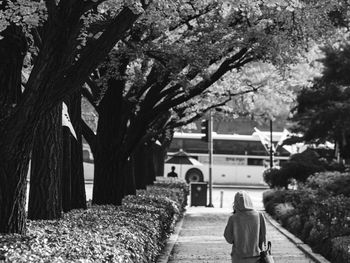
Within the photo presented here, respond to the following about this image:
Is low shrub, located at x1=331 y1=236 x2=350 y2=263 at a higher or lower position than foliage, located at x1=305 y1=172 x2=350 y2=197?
lower

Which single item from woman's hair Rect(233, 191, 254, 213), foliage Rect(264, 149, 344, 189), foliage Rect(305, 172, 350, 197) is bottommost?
woman's hair Rect(233, 191, 254, 213)

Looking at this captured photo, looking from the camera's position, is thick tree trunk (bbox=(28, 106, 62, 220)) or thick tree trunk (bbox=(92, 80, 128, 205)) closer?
thick tree trunk (bbox=(28, 106, 62, 220))

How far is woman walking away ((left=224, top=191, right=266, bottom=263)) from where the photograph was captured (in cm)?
732

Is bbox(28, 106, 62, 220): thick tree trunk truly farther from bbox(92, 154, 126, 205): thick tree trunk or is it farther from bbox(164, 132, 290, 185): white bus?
bbox(164, 132, 290, 185): white bus

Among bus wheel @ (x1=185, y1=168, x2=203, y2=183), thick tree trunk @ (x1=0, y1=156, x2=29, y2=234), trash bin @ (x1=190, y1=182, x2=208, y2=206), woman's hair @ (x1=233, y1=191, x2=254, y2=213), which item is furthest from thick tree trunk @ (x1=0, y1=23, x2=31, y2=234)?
bus wheel @ (x1=185, y1=168, x2=203, y2=183)

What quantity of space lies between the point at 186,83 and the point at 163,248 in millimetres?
3868

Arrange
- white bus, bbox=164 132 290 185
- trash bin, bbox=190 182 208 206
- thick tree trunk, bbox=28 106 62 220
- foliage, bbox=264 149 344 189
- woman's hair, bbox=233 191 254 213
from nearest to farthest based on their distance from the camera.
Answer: woman's hair, bbox=233 191 254 213 < thick tree trunk, bbox=28 106 62 220 < foliage, bbox=264 149 344 189 < trash bin, bbox=190 182 208 206 < white bus, bbox=164 132 290 185

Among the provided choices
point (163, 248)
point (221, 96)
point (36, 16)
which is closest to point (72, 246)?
point (36, 16)

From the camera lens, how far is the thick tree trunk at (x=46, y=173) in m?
10.0

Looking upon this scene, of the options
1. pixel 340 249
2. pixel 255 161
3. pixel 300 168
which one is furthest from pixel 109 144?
pixel 255 161

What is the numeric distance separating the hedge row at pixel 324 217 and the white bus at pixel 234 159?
32533 mm

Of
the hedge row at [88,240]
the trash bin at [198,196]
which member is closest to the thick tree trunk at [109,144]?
the hedge row at [88,240]

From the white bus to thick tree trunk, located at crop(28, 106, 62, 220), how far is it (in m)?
43.4

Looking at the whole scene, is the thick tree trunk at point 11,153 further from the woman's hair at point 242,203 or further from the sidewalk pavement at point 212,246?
the sidewalk pavement at point 212,246
